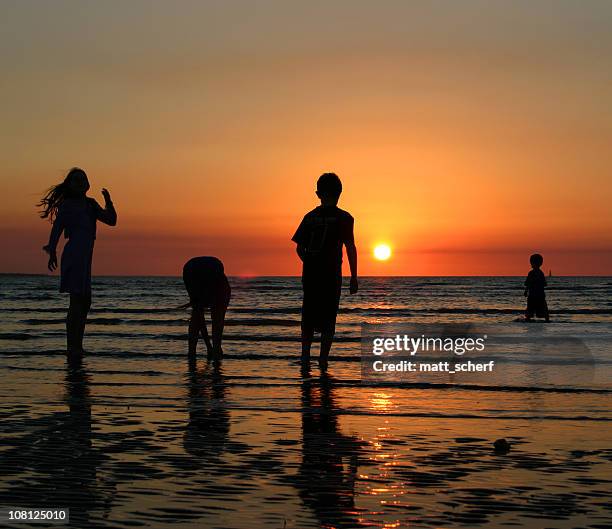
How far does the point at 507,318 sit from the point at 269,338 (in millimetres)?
15083

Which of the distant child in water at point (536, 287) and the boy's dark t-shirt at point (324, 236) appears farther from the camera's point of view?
the distant child in water at point (536, 287)

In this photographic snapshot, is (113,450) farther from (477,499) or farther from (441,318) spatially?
(441,318)

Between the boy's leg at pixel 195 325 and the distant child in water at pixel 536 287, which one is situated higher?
the distant child in water at pixel 536 287

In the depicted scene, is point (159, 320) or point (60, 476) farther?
point (159, 320)

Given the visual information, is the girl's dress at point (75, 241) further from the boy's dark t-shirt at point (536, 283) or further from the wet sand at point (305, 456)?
the boy's dark t-shirt at point (536, 283)

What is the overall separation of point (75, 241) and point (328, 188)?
9.19ft

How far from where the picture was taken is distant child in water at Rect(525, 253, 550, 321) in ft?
59.9

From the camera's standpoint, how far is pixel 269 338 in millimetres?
16609

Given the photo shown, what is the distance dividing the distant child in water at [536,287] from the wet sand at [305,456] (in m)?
10.3

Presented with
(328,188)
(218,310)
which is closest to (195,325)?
(218,310)

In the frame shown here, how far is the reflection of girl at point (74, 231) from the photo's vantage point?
34.5 feet

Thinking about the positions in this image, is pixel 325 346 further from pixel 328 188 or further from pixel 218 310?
pixel 218 310

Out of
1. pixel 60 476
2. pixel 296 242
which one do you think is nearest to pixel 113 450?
pixel 60 476

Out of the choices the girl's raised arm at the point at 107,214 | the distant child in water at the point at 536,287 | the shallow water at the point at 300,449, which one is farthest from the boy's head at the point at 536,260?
the girl's raised arm at the point at 107,214
